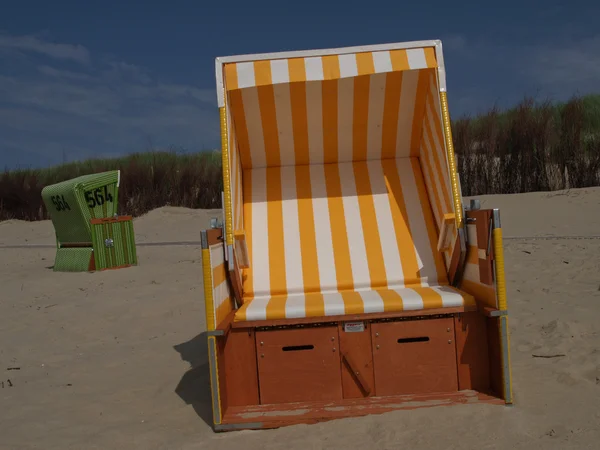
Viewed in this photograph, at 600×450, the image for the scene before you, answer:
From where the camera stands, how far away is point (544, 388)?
3064 millimetres

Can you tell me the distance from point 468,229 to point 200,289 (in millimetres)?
3866

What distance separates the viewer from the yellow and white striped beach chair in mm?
2994

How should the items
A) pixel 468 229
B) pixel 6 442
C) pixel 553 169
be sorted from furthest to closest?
pixel 553 169, pixel 468 229, pixel 6 442

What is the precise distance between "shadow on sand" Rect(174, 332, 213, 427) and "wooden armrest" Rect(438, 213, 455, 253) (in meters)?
1.64

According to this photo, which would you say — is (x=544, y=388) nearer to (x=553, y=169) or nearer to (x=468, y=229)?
(x=468, y=229)

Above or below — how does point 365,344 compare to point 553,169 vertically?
below

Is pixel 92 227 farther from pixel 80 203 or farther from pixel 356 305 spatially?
pixel 356 305

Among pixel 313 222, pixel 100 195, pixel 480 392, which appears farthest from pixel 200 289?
pixel 480 392

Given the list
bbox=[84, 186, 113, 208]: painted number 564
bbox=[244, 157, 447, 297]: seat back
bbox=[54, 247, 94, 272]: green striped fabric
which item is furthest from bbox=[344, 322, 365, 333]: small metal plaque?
bbox=[84, 186, 113, 208]: painted number 564

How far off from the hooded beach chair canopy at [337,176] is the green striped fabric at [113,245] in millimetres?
5154

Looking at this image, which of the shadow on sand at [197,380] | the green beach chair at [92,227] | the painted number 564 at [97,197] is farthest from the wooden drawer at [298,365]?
the painted number 564 at [97,197]

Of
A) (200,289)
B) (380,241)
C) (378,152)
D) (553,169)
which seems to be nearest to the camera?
→ (380,241)

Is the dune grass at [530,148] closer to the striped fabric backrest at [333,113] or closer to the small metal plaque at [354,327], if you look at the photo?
the striped fabric backrest at [333,113]

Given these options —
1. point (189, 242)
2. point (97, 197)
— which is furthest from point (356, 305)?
point (189, 242)
